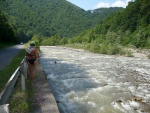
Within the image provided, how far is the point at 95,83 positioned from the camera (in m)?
16.1

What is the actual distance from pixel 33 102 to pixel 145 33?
83836 millimetres

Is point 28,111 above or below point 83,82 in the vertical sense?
above

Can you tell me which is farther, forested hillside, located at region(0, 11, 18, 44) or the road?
forested hillside, located at region(0, 11, 18, 44)

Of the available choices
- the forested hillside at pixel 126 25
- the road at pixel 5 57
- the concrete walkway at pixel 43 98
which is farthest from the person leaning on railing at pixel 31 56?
the forested hillside at pixel 126 25

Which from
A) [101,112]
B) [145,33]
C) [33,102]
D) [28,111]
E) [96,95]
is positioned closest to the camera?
[28,111]

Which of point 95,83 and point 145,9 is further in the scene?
point 145,9

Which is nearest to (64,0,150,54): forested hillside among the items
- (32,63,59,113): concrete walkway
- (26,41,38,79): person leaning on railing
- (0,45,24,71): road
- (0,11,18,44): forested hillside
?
(0,11,18,44): forested hillside

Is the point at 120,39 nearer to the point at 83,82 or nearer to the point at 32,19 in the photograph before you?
the point at 83,82

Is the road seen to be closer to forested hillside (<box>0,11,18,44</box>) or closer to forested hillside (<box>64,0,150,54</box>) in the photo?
forested hillside (<box>0,11,18,44</box>)

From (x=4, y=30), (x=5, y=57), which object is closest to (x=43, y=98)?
(x=5, y=57)

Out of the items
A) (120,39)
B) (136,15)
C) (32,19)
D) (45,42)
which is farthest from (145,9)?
(32,19)

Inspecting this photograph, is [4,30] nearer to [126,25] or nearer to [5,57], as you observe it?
[5,57]

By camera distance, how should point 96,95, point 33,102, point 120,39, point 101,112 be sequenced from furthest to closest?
point 120,39 → point 96,95 → point 101,112 → point 33,102

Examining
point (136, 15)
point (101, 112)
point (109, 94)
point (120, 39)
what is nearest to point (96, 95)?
point (109, 94)
